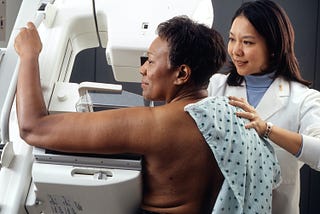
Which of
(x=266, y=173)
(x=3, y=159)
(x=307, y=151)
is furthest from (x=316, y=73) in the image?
(x=3, y=159)

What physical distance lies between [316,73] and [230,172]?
2323 millimetres

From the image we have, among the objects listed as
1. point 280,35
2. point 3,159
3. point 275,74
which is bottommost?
point 3,159

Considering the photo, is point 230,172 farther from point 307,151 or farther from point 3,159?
point 3,159

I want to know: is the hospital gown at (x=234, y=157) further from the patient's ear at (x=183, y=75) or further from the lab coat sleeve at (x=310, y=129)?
the lab coat sleeve at (x=310, y=129)

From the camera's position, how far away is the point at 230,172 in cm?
121

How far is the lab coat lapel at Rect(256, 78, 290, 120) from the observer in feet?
5.39

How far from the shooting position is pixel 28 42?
143cm

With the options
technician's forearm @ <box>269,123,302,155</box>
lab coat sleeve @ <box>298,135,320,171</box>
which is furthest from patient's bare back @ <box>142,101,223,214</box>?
lab coat sleeve @ <box>298,135,320,171</box>

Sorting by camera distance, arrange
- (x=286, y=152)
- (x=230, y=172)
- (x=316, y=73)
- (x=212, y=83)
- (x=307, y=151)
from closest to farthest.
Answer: (x=230, y=172), (x=307, y=151), (x=286, y=152), (x=212, y=83), (x=316, y=73)

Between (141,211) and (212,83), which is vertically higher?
(212,83)

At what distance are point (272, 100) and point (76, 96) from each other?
2.14 ft

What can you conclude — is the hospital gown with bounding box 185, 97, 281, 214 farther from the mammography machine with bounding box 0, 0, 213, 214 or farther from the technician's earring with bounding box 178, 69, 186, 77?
the mammography machine with bounding box 0, 0, 213, 214

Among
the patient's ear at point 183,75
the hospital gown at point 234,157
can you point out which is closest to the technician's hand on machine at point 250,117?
the hospital gown at point 234,157

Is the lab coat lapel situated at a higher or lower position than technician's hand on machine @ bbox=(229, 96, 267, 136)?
lower
